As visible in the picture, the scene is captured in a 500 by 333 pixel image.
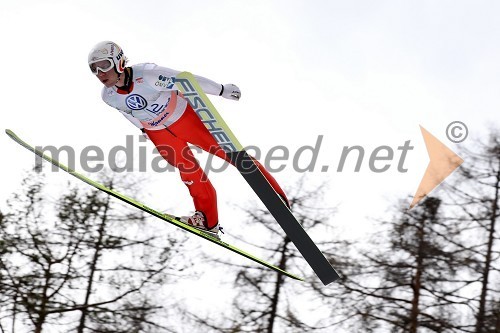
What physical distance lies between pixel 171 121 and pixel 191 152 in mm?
374

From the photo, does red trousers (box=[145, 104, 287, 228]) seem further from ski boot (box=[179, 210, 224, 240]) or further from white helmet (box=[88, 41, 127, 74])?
white helmet (box=[88, 41, 127, 74])

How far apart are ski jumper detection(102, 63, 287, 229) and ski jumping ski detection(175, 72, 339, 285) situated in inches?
4.4

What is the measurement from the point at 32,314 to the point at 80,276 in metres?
1.66

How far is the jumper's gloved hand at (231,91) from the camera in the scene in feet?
20.3

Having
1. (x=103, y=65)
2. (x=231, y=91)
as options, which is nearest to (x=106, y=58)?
(x=103, y=65)

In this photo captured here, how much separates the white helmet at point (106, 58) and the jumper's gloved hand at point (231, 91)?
893mm

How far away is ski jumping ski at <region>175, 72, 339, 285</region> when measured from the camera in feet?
20.1

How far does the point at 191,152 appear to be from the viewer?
667 centimetres

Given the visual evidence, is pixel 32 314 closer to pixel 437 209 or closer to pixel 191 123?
pixel 191 123

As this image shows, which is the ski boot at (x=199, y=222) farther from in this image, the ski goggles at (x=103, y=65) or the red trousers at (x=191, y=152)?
the ski goggles at (x=103, y=65)

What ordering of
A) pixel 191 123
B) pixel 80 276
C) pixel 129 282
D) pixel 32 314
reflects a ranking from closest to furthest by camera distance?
1. pixel 191 123
2. pixel 32 314
3. pixel 80 276
4. pixel 129 282

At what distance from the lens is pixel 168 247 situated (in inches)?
578

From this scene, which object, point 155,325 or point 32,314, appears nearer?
point 32,314

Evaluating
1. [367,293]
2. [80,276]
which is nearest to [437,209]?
[367,293]
